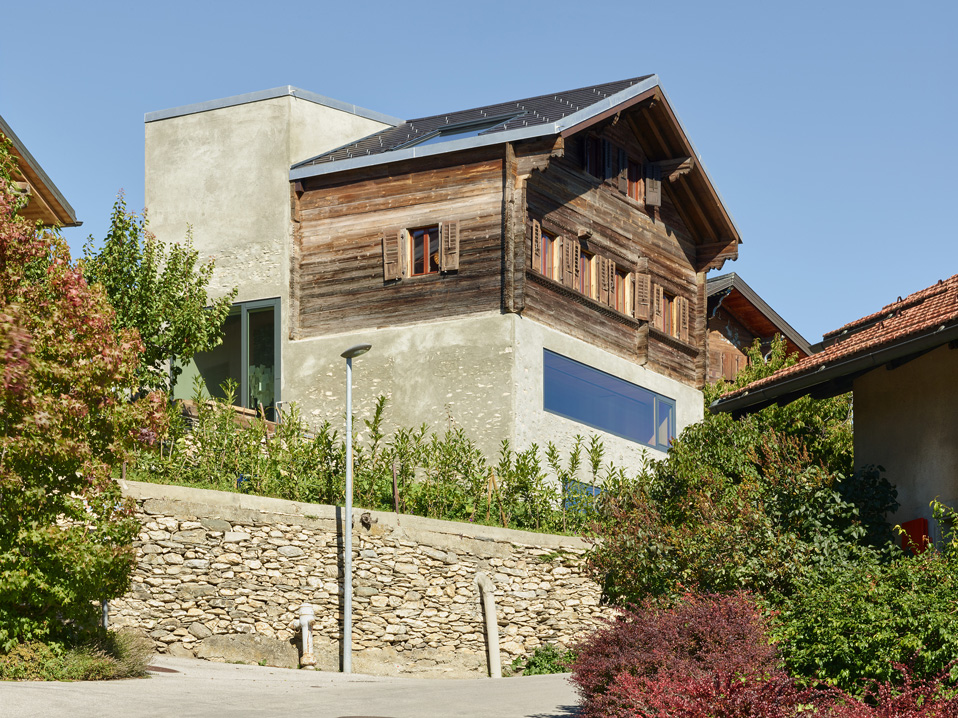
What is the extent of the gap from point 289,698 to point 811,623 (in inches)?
246

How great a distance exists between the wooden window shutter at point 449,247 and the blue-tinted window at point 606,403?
2.70 m

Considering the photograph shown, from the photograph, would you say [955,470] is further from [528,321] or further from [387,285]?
[387,285]

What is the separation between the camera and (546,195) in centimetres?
2986

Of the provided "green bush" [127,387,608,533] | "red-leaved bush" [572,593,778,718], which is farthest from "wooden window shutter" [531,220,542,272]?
"red-leaved bush" [572,593,778,718]

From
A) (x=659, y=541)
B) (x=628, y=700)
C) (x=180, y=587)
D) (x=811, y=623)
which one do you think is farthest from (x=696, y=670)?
(x=180, y=587)

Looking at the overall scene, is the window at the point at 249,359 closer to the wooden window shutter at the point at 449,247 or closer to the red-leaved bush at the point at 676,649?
the wooden window shutter at the point at 449,247

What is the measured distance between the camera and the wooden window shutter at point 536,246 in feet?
95.9

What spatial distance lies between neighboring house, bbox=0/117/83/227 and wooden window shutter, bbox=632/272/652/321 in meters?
12.5

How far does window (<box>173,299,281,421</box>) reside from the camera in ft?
102

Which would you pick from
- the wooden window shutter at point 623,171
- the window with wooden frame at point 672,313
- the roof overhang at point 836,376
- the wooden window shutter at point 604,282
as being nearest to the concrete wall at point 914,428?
the roof overhang at point 836,376

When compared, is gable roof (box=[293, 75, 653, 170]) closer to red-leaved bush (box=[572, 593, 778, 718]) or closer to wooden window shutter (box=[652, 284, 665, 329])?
wooden window shutter (box=[652, 284, 665, 329])

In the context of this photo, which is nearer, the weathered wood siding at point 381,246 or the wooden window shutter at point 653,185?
the weathered wood siding at point 381,246

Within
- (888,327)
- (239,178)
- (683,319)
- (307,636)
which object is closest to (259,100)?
(239,178)

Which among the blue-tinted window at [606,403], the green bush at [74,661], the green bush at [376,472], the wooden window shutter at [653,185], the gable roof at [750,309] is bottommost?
the green bush at [74,661]
